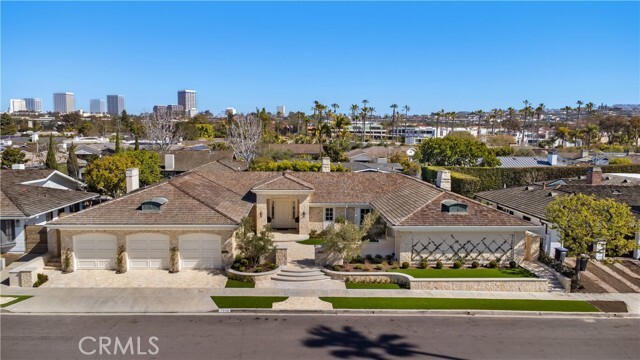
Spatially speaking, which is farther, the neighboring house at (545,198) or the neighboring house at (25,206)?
the neighboring house at (545,198)

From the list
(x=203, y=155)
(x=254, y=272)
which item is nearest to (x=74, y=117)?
(x=203, y=155)

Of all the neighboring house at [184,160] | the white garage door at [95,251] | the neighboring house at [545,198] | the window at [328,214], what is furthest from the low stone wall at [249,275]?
the neighboring house at [184,160]

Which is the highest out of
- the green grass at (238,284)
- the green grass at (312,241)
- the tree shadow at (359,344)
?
the green grass at (312,241)

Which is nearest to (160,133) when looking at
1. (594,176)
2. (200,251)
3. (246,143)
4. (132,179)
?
(246,143)

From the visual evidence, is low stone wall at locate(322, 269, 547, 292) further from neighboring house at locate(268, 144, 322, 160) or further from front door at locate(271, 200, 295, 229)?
neighboring house at locate(268, 144, 322, 160)

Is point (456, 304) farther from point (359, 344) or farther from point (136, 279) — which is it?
point (136, 279)

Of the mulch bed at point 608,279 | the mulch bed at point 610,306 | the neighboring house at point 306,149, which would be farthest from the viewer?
the neighboring house at point 306,149
